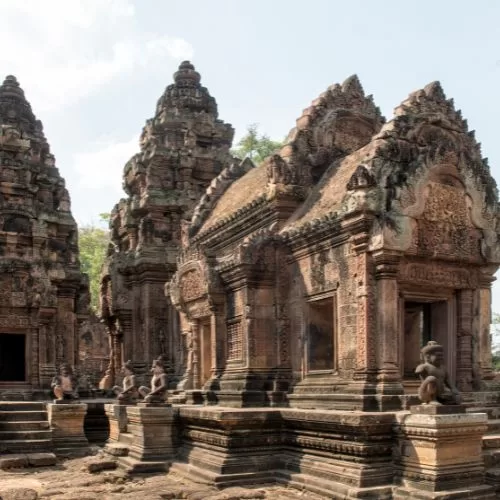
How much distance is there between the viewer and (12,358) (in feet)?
64.0

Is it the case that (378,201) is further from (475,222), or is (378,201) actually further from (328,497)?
(328,497)

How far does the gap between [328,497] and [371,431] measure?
1024mm

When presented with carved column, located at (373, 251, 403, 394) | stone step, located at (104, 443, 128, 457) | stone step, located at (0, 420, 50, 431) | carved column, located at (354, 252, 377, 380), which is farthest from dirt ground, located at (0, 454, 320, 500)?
stone step, located at (0, 420, 50, 431)

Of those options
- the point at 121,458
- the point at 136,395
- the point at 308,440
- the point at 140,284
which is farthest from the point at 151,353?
the point at 308,440

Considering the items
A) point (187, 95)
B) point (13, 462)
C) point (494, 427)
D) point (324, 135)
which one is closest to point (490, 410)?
point (494, 427)

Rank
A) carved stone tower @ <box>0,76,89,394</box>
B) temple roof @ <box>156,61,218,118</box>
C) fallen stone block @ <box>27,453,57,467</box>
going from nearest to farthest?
fallen stone block @ <box>27,453,57,467</box> < carved stone tower @ <box>0,76,89,394</box> < temple roof @ <box>156,61,218,118</box>

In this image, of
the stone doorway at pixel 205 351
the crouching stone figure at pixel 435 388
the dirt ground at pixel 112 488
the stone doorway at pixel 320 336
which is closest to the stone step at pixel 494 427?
the crouching stone figure at pixel 435 388

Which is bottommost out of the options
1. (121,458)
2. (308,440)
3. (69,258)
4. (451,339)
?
(121,458)

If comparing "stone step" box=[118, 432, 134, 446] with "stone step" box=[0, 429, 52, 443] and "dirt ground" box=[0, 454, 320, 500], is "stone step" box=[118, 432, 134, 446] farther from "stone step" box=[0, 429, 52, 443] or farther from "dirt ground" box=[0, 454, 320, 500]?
"stone step" box=[0, 429, 52, 443]

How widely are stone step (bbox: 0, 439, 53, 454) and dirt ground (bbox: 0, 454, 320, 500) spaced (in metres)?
1.68

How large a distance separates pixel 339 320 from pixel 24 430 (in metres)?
7.99

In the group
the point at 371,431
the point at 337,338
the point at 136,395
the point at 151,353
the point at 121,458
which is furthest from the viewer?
the point at 151,353

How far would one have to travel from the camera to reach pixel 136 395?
553 inches

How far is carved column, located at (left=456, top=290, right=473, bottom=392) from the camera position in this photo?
10.2 meters
